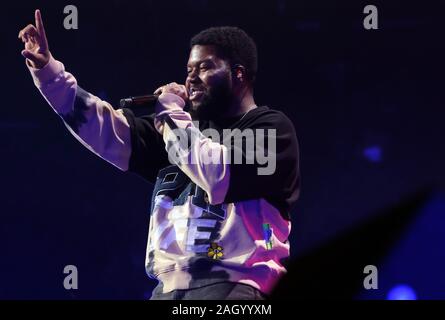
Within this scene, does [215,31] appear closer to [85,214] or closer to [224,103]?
[224,103]

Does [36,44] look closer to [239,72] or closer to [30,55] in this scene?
[30,55]

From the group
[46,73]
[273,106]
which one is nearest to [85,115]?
[46,73]

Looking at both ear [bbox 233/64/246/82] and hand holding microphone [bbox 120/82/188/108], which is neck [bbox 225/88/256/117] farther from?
hand holding microphone [bbox 120/82/188/108]

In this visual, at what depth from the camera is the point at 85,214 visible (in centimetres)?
425

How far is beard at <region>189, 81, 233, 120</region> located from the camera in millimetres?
2752

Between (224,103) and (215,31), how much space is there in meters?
0.28

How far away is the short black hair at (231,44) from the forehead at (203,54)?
19mm

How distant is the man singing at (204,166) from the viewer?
7.92 ft

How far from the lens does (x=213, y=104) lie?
2758mm

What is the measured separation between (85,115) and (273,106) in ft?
5.40

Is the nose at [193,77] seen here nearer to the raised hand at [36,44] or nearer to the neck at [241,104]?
the neck at [241,104]

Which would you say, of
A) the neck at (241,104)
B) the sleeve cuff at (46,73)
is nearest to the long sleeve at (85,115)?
the sleeve cuff at (46,73)
